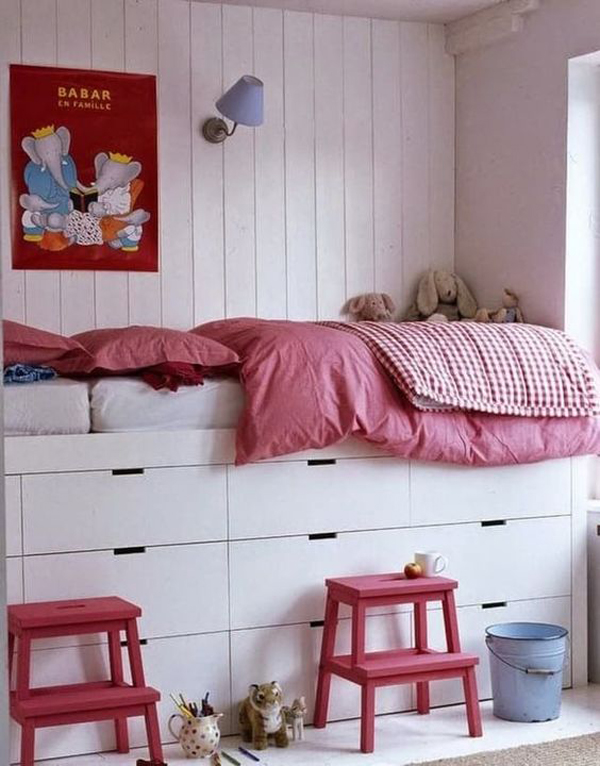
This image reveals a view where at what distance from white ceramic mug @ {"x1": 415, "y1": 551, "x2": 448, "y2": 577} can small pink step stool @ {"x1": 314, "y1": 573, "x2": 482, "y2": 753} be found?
2cm

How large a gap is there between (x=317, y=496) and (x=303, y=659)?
43cm

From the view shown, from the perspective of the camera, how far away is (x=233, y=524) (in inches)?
120

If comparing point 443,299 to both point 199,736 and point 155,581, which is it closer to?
point 155,581

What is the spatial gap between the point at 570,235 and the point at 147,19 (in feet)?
4.87

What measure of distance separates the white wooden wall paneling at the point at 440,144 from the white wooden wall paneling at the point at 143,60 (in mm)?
1005

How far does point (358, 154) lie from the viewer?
13.3ft

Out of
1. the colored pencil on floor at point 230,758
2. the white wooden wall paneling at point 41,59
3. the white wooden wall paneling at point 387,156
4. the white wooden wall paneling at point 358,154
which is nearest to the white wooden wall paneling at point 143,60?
the white wooden wall paneling at point 41,59

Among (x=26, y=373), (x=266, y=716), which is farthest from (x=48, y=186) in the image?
(x=266, y=716)

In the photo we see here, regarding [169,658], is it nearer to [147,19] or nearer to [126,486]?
[126,486]

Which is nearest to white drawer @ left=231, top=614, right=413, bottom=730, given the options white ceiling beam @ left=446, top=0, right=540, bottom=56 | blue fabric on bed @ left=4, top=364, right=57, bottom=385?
blue fabric on bed @ left=4, top=364, right=57, bottom=385

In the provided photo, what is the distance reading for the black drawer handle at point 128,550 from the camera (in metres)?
2.94

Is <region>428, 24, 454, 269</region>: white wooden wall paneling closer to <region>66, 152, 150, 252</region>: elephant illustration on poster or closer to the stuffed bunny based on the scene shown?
the stuffed bunny

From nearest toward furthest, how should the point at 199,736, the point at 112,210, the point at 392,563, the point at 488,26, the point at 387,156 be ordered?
the point at 199,736, the point at 392,563, the point at 112,210, the point at 488,26, the point at 387,156

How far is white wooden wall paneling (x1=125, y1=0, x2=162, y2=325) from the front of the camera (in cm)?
373
